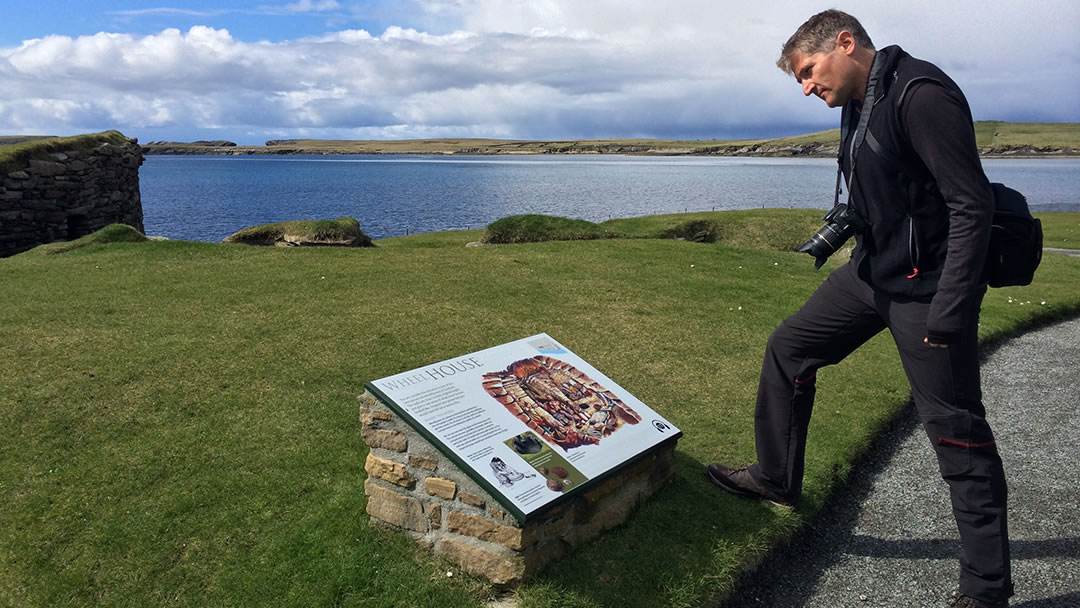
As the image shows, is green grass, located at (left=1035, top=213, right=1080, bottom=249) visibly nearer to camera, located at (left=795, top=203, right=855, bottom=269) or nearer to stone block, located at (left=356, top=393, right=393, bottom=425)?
camera, located at (left=795, top=203, right=855, bottom=269)

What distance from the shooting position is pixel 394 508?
488 cm

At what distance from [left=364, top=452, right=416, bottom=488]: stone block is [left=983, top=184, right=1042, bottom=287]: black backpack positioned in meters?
3.90

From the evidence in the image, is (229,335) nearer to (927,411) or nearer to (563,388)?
(563,388)

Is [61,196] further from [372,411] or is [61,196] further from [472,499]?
[472,499]

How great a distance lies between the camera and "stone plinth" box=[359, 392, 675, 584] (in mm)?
4371

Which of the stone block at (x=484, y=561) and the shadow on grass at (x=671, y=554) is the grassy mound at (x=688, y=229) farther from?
the stone block at (x=484, y=561)

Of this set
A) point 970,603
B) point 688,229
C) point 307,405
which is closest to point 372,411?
point 307,405

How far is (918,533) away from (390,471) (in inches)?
170

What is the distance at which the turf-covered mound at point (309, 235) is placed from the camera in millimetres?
19422

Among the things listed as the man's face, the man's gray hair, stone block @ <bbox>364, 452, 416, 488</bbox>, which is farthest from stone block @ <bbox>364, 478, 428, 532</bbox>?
the man's gray hair

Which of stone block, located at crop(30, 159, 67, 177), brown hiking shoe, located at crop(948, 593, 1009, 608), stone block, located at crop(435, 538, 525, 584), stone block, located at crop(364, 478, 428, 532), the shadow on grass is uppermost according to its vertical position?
stone block, located at crop(30, 159, 67, 177)

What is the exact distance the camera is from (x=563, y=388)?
5375mm

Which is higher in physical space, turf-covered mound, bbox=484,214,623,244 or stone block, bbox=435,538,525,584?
turf-covered mound, bbox=484,214,623,244

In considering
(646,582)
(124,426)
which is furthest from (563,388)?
(124,426)
